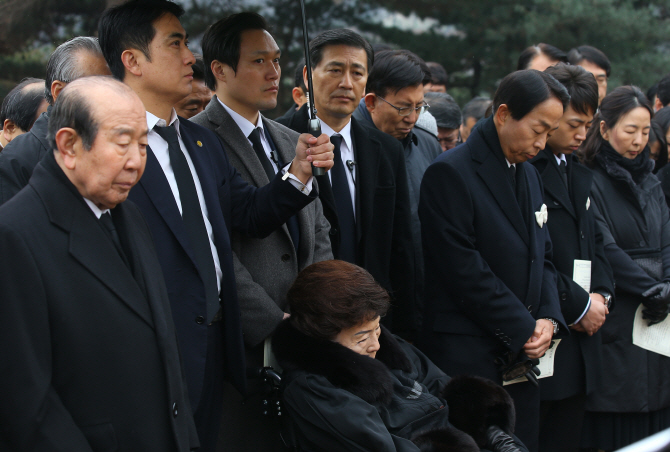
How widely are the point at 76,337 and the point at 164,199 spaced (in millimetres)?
699

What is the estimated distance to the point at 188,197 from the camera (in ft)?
7.93

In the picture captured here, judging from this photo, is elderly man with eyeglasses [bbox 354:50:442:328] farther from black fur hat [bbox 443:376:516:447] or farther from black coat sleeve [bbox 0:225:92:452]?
black coat sleeve [bbox 0:225:92:452]

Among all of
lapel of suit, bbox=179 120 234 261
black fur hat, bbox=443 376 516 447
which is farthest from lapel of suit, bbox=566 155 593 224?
lapel of suit, bbox=179 120 234 261

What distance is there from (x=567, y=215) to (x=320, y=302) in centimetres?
173

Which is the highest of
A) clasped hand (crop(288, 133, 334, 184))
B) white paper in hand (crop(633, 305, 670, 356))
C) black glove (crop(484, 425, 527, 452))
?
clasped hand (crop(288, 133, 334, 184))

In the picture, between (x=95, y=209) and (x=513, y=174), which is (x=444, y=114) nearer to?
(x=513, y=174)

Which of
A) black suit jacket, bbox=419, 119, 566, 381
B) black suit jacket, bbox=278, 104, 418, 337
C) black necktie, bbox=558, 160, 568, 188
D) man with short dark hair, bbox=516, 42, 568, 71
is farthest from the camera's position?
man with short dark hair, bbox=516, 42, 568, 71

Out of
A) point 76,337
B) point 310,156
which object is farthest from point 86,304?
point 310,156

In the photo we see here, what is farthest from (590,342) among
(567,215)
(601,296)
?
(567,215)

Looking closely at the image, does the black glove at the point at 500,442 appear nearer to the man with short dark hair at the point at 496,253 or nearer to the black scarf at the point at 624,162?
the man with short dark hair at the point at 496,253

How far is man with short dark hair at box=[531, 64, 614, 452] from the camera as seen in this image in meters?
3.60

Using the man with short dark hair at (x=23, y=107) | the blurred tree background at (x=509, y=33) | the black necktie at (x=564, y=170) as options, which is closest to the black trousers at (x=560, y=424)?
the black necktie at (x=564, y=170)

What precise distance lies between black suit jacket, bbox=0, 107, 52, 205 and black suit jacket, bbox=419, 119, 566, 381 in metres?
1.71

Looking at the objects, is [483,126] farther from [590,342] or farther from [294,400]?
[294,400]
